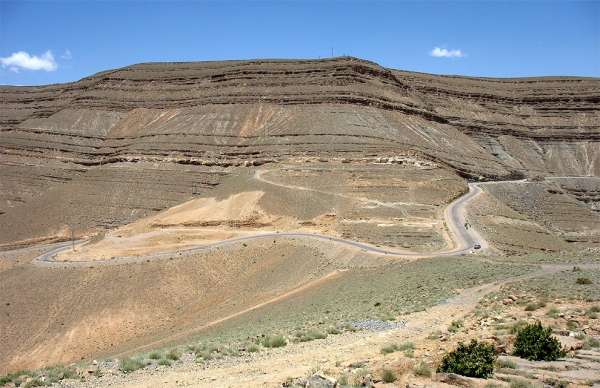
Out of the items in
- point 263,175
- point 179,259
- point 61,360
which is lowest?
point 61,360

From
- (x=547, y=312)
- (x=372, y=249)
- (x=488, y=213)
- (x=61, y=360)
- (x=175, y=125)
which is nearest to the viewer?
(x=547, y=312)

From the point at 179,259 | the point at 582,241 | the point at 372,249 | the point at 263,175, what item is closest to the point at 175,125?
the point at 263,175

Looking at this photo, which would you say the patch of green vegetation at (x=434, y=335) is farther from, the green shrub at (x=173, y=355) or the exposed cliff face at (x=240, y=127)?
the exposed cliff face at (x=240, y=127)

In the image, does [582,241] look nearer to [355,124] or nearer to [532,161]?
[355,124]

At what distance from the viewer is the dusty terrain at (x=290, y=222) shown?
16.3 meters

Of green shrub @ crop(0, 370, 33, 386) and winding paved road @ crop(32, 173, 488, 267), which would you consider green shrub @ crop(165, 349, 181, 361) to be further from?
winding paved road @ crop(32, 173, 488, 267)

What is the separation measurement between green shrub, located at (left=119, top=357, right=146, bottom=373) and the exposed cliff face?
47414 mm

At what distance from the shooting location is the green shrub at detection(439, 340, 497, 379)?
428 inches

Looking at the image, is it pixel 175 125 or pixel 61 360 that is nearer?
pixel 61 360

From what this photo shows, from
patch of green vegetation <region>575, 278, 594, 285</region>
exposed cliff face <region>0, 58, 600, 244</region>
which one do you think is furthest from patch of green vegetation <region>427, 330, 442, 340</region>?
exposed cliff face <region>0, 58, 600, 244</region>

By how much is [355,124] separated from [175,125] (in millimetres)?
23948

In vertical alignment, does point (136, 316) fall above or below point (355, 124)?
below

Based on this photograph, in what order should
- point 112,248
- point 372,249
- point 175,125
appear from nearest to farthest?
point 372,249 < point 112,248 < point 175,125

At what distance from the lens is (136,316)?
33500mm
